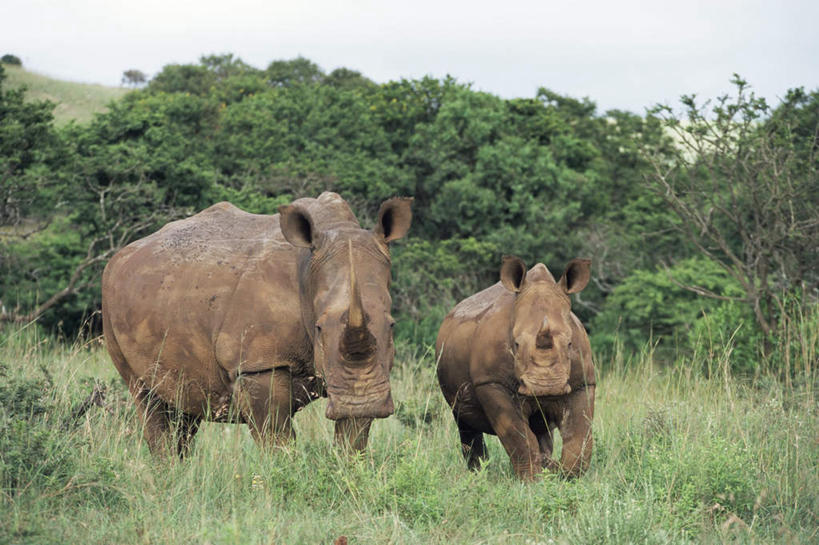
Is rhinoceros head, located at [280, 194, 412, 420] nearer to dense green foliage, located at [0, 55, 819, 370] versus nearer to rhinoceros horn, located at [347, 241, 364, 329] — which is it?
rhinoceros horn, located at [347, 241, 364, 329]

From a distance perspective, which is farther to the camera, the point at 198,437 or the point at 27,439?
the point at 198,437

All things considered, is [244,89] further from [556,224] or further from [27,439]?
[27,439]

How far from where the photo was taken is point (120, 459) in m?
5.98

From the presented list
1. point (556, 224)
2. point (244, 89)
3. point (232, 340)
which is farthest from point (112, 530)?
point (244, 89)

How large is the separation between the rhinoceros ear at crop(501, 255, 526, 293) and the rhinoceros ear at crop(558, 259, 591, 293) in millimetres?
285

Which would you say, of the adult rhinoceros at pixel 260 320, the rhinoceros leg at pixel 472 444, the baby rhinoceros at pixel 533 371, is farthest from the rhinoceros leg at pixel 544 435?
the adult rhinoceros at pixel 260 320

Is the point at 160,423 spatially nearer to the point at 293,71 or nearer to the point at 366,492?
the point at 366,492

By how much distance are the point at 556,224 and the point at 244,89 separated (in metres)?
14.7

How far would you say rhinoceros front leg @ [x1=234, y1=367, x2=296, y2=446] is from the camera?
5969 millimetres

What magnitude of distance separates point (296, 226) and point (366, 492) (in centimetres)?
165

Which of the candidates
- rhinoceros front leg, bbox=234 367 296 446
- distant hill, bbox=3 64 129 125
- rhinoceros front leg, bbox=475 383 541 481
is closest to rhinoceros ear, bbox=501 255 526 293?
rhinoceros front leg, bbox=475 383 541 481

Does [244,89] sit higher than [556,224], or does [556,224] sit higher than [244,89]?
[244,89]

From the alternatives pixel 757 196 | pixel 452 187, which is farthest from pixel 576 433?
pixel 452 187

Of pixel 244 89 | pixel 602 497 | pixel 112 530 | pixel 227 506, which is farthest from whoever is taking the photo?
pixel 244 89
